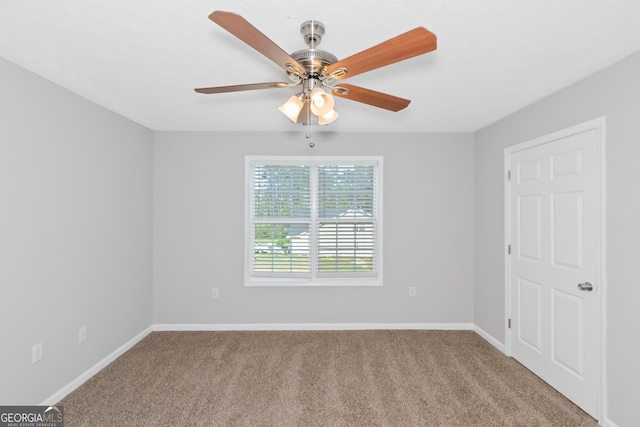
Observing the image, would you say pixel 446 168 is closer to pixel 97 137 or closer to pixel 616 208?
pixel 616 208

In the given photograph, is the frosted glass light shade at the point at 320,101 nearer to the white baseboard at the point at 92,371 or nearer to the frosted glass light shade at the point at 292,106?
the frosted glass light shade at the point at 292,106

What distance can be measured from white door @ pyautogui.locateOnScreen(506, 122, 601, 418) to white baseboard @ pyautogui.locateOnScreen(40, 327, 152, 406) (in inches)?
161

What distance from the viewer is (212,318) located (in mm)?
3893

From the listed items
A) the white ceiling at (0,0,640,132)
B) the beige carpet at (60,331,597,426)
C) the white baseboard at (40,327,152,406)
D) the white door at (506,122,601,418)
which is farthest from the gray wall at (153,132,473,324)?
the white ceiling at (0,0,640,132)

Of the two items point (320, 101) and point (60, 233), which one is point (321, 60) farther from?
point (60, 233)

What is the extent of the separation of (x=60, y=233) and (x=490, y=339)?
439 centimetres

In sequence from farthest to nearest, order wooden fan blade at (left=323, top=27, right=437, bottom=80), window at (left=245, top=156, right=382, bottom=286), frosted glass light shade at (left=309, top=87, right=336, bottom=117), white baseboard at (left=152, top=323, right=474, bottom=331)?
1. window at (left=245, top=156, right=382, bottom=286)
2. white baseboard at (left=152, top=323, right=474, bottom=331)
3. frosted glass light shade at (left=309, top=87, right=336, bottom=117)
4. wooden fan blade at (left=323, top=27, right=437, bottom=80)

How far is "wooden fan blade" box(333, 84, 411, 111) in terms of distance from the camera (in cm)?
160

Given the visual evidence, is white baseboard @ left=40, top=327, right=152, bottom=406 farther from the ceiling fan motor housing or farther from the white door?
the white door

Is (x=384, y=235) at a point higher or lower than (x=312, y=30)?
lower

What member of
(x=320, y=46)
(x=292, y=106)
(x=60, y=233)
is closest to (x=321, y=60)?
(x=292, y=106)

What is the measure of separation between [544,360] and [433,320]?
4.34ft

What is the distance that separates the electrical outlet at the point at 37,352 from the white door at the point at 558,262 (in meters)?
4.10

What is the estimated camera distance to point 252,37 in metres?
1.16
